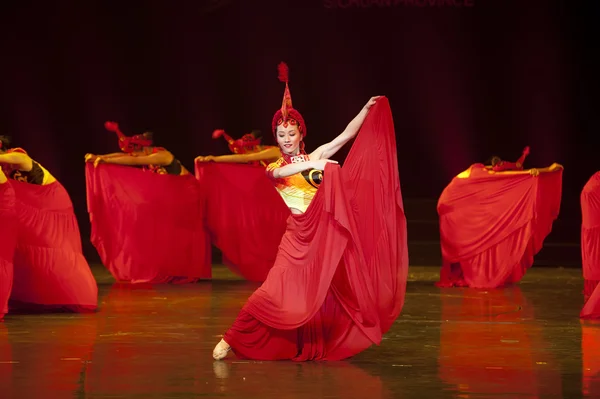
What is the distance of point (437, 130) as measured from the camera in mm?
12648

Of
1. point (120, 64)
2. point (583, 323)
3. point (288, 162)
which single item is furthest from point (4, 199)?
point (120, 64)

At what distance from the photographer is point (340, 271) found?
4961mm

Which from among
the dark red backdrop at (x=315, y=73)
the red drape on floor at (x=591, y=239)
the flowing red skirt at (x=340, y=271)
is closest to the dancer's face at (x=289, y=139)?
the flowing red skirt at (x=340, y=271)

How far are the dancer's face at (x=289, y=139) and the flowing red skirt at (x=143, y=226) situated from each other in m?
4.19

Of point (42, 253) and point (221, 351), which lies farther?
point (42, 253)

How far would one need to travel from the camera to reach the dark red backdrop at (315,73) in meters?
12.3

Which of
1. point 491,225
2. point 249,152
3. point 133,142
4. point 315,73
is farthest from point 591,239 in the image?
point 315,73

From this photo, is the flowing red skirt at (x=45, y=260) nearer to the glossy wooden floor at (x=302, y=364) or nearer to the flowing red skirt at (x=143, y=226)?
the glossy wooden floor at (x=302, y=364)

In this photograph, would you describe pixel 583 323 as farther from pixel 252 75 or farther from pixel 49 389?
pixel 252 75

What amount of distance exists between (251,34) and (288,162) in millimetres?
7734

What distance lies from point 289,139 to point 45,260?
2359 mm

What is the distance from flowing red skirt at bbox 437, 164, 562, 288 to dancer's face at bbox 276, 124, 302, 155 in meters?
4.07

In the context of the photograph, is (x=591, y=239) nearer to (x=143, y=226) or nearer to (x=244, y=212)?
(x=244, y=212)

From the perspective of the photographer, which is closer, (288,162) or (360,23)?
(288,162)
